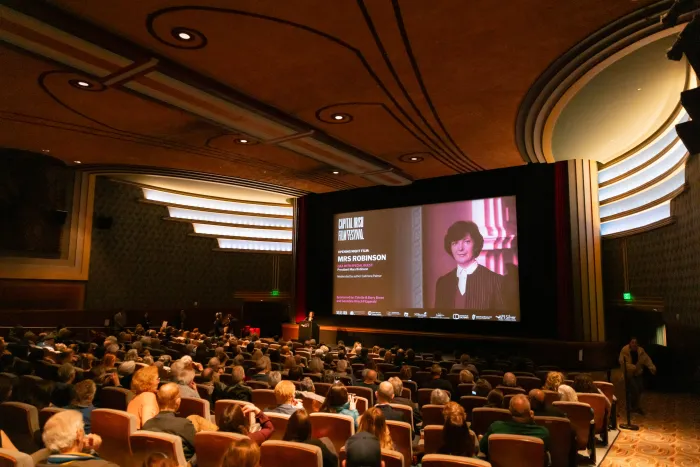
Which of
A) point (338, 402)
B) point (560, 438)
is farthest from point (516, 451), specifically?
point (338, 402)

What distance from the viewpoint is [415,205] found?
13320 millimetres

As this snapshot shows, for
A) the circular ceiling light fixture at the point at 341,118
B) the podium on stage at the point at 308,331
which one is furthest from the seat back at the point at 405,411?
the podium on stage at the point at 308,331

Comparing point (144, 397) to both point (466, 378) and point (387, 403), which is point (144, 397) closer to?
point (387, 403)

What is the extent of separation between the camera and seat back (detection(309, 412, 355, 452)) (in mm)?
3469

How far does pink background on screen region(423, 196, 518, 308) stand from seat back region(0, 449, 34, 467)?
10.7 m

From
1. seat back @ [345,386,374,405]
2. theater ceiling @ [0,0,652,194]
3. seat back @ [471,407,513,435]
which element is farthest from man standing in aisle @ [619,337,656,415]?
theater ceiling @ [0,0,652,194]

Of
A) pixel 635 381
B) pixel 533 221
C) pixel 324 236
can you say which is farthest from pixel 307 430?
pixel 324 236

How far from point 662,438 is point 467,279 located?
6673mm

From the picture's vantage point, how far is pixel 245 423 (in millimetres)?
3287

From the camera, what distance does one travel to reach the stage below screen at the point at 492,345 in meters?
10.3

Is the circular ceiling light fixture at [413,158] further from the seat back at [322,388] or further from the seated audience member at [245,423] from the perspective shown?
the seated audience member at [245,423]

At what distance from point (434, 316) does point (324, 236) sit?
15.1ft

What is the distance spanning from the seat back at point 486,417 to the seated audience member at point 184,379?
8.41 feet

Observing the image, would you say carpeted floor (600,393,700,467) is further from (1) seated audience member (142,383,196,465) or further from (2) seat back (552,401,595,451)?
(1) seated audience member (142,383,196,465)
